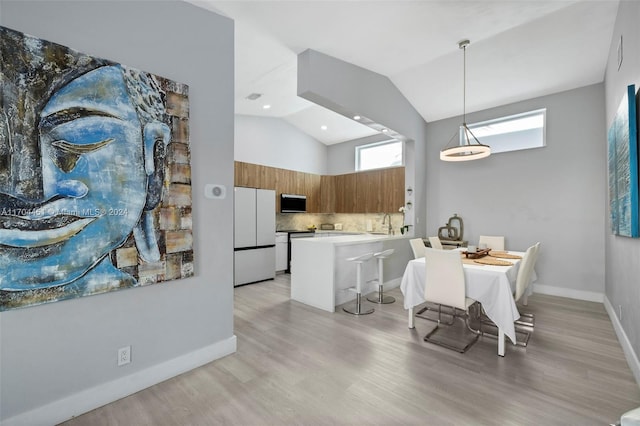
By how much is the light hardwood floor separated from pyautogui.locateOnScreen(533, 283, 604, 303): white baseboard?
1.22 metres

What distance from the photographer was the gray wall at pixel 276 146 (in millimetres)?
6219

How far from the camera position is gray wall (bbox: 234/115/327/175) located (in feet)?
20.4

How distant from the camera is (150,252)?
2.16 meters

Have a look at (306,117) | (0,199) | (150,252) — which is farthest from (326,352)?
(306,117)

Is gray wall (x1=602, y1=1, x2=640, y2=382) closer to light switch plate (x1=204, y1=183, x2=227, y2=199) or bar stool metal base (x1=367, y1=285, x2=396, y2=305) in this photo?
bar stool metal base (x1=367, y1=285, x2=396, y2=305)

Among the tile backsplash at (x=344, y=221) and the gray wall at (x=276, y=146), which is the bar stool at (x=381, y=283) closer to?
the tile backsplash at (x=344, y=221)

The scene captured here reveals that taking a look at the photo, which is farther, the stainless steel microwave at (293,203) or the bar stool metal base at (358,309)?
the stainless steel microwave at (293,203)

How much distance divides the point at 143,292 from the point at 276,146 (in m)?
5.13

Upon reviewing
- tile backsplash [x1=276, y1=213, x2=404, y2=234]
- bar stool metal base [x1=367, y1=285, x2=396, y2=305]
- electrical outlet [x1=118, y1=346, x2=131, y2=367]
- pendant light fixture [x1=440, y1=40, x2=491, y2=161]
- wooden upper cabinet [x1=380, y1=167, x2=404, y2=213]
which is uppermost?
pendant light fixture [x1=440, y1=40, x2=491, y2=161]

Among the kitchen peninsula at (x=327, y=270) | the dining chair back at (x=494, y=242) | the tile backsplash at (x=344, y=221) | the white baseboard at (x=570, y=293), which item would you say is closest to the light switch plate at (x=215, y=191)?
the kitchen peninsula at (x=327, y=270)

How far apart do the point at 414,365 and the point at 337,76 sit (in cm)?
342

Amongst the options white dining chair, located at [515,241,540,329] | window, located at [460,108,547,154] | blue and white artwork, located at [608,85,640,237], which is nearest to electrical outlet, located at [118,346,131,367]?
blue and white artwork, located at [608,85,640,237]

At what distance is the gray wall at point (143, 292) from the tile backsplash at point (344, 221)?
14.2ft

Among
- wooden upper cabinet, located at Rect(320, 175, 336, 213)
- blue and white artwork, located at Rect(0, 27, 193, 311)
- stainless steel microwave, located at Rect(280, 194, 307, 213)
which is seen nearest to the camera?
blue and white artwork, located at Rect(0, 27, 193, 311)
